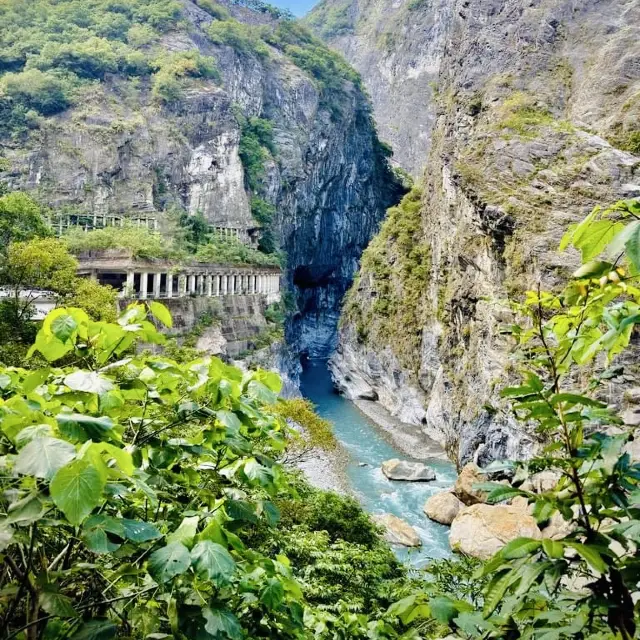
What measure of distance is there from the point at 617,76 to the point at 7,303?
26399mm

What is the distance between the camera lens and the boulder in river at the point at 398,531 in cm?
1466

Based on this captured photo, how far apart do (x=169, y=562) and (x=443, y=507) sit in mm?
17018

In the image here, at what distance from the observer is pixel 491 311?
2011 centimetres

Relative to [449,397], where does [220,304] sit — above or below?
above

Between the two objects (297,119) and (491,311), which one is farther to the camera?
(297,119)

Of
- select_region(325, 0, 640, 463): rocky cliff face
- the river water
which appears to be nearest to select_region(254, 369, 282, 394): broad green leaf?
the river water

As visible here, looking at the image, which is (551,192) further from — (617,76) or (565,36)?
(565,36)

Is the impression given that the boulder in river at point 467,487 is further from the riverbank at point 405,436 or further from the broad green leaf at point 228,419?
the broad green leaf at point 228,419

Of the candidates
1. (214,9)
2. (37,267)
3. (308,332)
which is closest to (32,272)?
(37,267)

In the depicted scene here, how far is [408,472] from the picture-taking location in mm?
20375

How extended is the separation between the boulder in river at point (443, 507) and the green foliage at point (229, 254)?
18.8 meters

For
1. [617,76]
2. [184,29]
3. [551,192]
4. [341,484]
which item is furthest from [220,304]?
[184,29]

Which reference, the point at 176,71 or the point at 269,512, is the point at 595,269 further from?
the point at 176,71

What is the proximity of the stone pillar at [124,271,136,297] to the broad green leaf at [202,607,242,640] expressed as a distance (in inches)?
892
